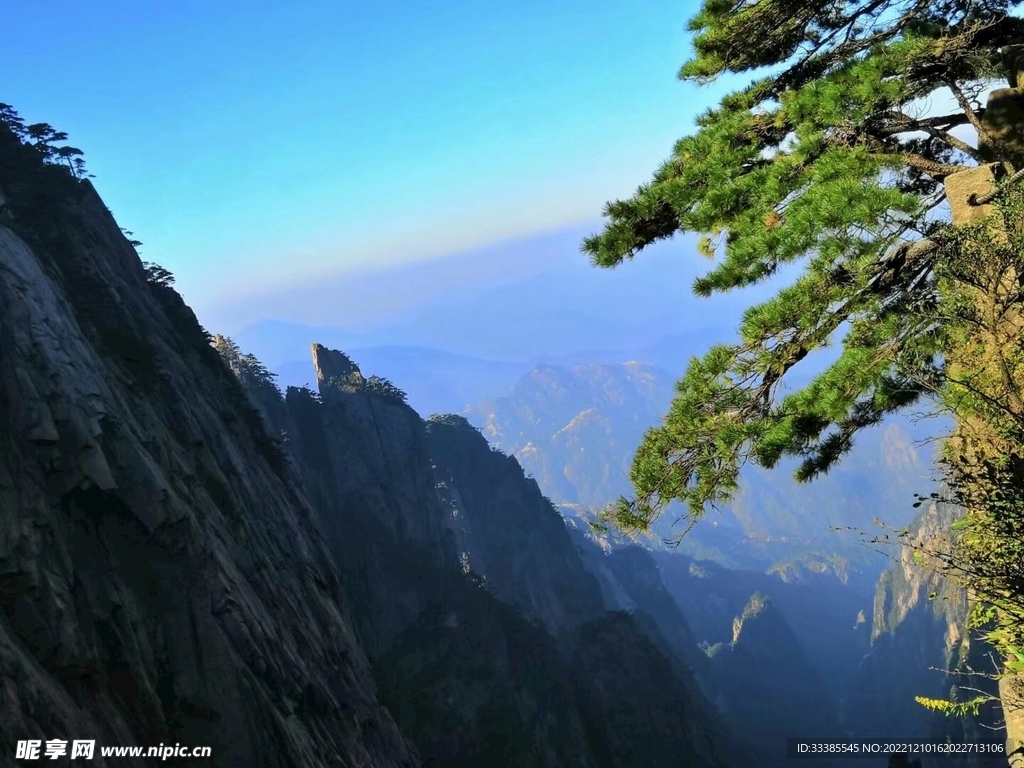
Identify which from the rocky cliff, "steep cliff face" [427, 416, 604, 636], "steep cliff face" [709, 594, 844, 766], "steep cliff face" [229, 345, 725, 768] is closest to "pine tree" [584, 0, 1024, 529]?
the rocky cliff

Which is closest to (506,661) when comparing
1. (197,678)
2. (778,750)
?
(197,678)

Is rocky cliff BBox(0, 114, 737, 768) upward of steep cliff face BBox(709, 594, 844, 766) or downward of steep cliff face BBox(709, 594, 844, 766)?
upward

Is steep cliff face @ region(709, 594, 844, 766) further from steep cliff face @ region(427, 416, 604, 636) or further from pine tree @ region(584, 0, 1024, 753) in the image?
pine tree @ region(584, 0, 1024, 753)

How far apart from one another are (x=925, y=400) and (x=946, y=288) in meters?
1.69

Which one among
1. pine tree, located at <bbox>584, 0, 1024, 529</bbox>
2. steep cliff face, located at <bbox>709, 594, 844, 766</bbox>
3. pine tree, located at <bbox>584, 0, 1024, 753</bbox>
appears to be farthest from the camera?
steep cliff face, located at <bbox>709, 594, 844, 766</bbox>

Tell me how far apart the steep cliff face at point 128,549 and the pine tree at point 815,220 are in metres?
22.1

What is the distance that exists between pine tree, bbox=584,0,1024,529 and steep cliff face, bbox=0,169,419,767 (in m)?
22.1

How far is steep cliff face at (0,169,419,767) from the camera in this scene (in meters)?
23.6

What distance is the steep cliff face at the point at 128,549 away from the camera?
23641mm

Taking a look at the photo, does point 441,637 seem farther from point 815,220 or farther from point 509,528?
point 815,220

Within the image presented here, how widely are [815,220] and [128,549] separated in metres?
31.4

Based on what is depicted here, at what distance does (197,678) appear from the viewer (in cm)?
2817

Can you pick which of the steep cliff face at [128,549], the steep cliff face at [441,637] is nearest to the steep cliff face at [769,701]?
the steep cliff face at [441,637]

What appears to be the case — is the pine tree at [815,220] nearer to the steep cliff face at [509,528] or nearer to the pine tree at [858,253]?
the pine tree at [858,253]
